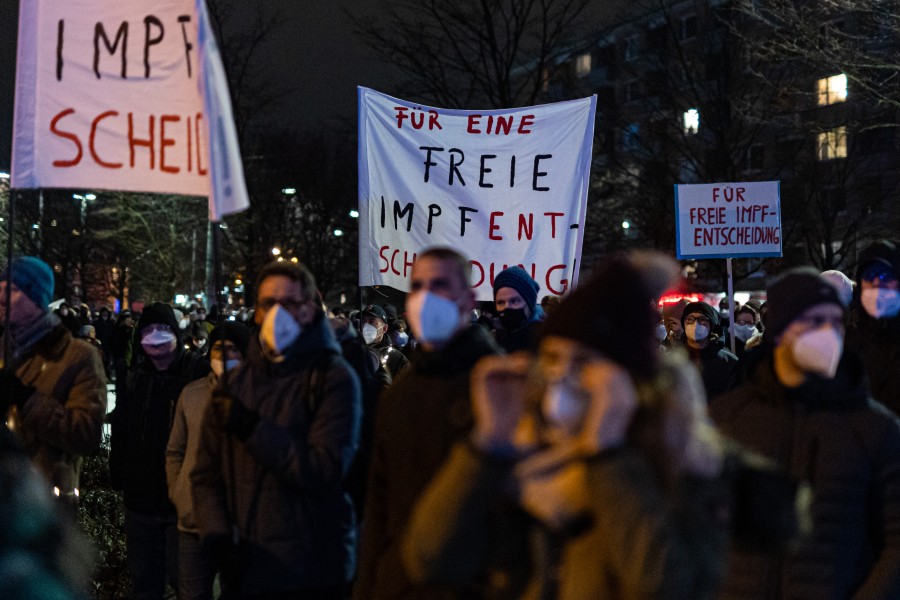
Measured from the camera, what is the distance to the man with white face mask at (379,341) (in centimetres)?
904

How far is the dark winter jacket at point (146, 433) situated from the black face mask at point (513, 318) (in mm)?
1836

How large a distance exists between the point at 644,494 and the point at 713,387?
178 inches

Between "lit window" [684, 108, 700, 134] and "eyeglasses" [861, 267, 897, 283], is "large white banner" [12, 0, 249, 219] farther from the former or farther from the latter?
"lit window" [684, 108, 700, 134]

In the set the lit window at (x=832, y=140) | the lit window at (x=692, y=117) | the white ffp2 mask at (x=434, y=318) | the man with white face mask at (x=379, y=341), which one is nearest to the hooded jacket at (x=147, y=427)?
the man with white face mask at (x=379, y=341)

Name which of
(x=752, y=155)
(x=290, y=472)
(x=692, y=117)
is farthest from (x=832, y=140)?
(x=290, y=472)

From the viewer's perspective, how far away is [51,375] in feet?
17.5

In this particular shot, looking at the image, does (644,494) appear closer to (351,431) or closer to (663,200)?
(351,431)

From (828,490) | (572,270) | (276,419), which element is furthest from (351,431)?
(572,270)

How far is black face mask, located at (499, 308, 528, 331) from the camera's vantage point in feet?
21.6

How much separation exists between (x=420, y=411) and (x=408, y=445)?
11 centimetres

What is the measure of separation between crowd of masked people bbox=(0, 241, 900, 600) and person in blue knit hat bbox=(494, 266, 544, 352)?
0.02 m

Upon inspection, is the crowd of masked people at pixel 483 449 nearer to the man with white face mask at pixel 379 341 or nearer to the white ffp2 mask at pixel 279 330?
the white ffp2 mask at pixel 279 330

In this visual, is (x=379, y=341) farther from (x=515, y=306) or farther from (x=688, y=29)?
(x=688, y=29)

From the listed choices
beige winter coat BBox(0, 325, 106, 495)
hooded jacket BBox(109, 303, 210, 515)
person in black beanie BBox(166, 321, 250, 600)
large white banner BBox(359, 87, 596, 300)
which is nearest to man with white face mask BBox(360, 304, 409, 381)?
large white banner BBox(359, 87, 596, 300)
